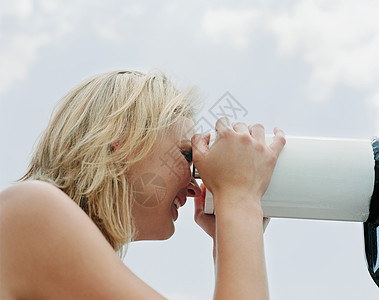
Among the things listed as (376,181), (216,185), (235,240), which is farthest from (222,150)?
(376,181)

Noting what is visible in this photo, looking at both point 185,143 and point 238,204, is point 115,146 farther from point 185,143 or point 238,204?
point 238,204

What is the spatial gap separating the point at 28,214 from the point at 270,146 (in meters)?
0.45

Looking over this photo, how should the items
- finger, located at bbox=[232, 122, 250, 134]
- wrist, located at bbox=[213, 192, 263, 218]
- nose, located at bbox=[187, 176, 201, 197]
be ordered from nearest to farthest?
wrist, located at bbox=[213, 192, 263, 218] → finger, located at bbox=[232, 122, 250, 134] → nose, located at bbox=[187, 176, 201, 197]

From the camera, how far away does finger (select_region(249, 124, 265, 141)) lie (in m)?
0.95

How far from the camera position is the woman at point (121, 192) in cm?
70

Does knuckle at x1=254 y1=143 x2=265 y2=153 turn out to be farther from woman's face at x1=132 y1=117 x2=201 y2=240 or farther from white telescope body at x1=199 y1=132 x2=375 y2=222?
woman's face at x1=132 y1=117 x2=201 y2=240

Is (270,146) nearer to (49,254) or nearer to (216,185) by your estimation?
(216,185)

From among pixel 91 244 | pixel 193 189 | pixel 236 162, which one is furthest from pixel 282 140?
pixel 91 244

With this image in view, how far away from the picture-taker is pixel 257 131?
959 millimetres

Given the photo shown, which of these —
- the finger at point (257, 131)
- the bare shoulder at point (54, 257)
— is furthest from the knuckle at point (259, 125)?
the bare shoulder at point (54, 257)

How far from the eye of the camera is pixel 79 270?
693 mm

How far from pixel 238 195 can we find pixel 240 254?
0.37ft

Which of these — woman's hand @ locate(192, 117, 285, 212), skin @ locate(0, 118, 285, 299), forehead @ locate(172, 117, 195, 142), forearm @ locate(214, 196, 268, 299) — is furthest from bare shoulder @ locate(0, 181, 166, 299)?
forehead @ locate(172, 117, 195, 142)

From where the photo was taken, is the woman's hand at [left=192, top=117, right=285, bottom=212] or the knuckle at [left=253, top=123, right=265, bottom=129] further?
the knuckle at [left=253, top=123, right=265, bottom=129]
